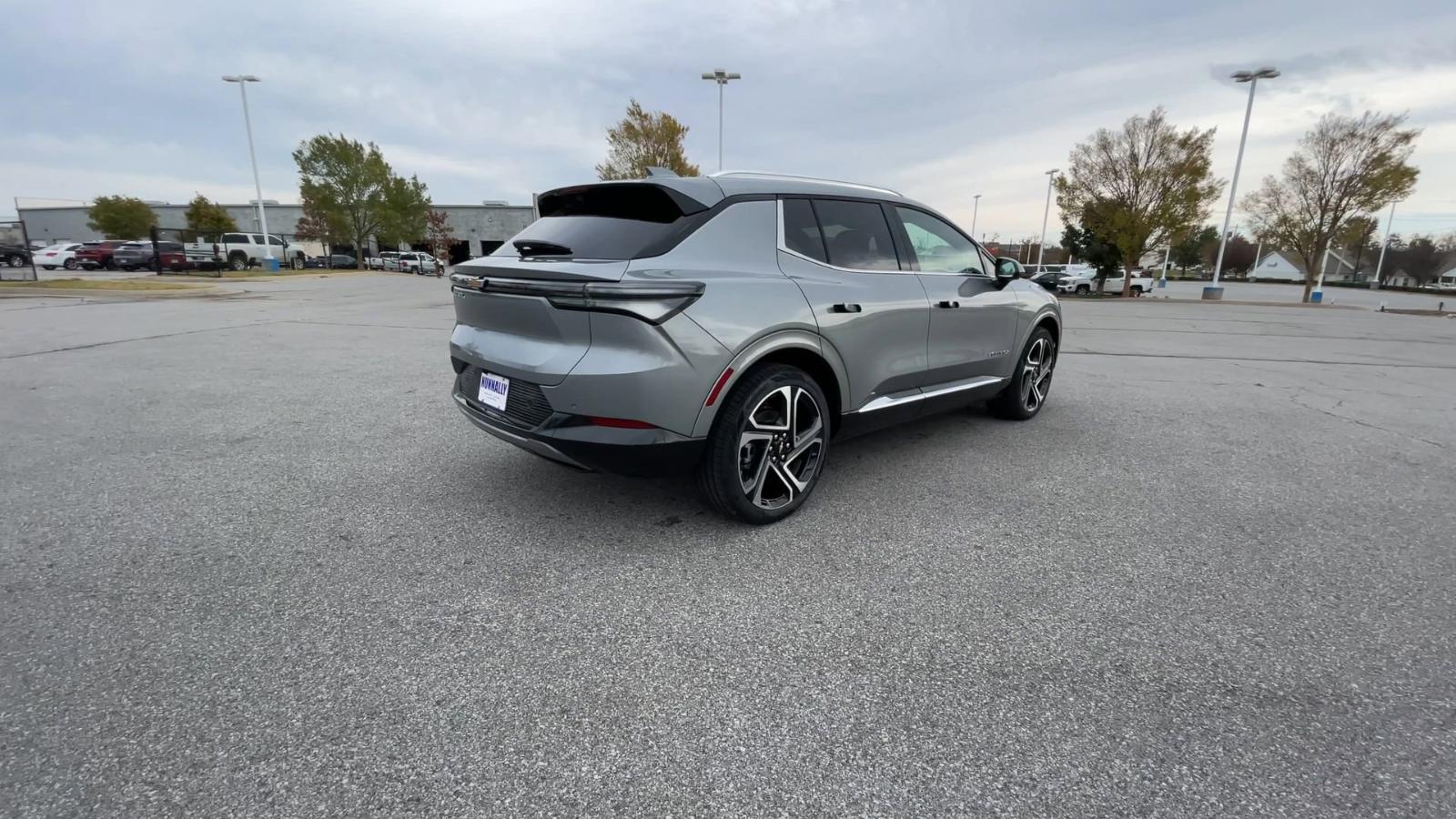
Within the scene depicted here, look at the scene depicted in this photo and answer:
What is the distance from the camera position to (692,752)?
5.93ft

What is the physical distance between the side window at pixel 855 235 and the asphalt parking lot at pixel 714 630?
1.28 metres

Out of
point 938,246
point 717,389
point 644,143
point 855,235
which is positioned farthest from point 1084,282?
point 717,389

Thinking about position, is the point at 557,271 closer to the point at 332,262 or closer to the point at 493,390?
the point at 493,390

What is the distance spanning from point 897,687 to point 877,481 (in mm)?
1912

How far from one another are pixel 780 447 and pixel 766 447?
87 millimetres

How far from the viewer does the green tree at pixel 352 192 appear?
40.8 m

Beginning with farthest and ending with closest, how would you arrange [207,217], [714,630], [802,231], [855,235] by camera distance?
[207,217], [855,235], [802,231], [714,630]

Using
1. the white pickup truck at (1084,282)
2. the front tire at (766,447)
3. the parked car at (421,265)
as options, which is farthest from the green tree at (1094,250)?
the parked car at (421,265)

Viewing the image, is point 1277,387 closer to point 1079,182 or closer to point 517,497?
point 517,497

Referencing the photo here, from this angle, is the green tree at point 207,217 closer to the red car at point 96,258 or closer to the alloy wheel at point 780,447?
the red car at point 96,258

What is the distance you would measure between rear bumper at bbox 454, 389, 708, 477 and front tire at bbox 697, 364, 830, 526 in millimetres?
149

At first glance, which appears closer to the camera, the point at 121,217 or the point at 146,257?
the point at 146,257

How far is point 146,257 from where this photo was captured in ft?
102

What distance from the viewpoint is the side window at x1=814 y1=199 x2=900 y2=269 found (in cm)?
355
